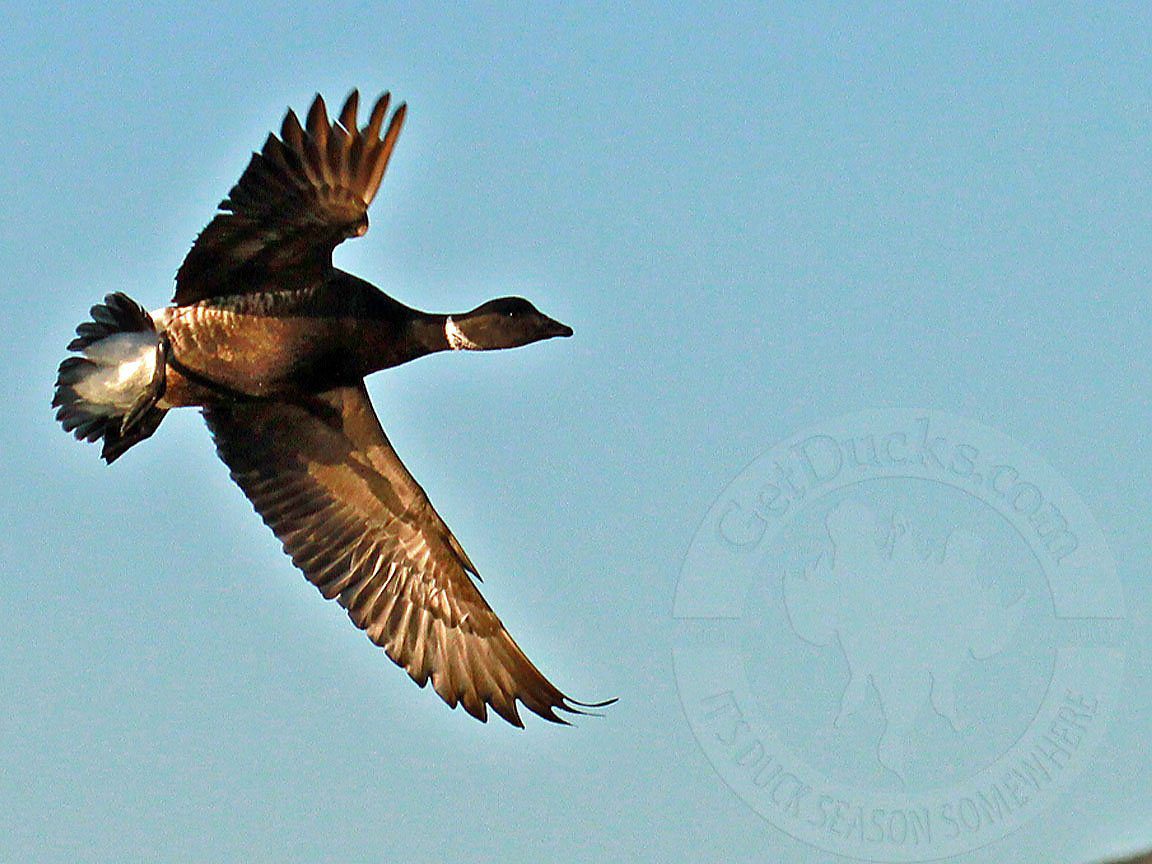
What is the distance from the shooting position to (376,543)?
520 inches

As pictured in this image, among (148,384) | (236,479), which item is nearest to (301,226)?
(148,384)

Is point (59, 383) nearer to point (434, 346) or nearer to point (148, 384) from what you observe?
point (148, 384)

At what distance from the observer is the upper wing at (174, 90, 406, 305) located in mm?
11406

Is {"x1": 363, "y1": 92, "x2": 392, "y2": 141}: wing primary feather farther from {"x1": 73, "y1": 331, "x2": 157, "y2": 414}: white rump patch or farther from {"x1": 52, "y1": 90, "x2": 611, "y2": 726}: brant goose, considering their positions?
{"x1": 73, "y1": 331, "x2": 157, "y2": 414}: white rump patch

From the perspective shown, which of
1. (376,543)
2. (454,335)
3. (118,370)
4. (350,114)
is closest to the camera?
(350,114)

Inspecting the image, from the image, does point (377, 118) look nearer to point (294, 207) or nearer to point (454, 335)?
point (294, 207)

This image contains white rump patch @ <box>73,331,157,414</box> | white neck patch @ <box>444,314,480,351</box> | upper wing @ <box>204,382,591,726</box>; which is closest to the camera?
white rump patch @ <box>73,331,157,414</box>

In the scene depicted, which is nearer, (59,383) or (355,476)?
(59,383)

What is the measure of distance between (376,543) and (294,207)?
2.54m

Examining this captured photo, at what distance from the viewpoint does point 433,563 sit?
13.3 meters

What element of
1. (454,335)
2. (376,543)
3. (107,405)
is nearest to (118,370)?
(107,405)

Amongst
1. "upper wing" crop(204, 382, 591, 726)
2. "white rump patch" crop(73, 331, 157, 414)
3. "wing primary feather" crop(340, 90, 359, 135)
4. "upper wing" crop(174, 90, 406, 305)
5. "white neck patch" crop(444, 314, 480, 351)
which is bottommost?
"upper wing" crop(204, 382, 591, 726)

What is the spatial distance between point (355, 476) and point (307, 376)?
1.12 metres

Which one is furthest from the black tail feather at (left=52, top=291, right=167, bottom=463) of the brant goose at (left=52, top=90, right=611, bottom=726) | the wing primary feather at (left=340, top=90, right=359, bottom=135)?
the wing primary feather at (left=340, top=90, right=359, bottom=135)
